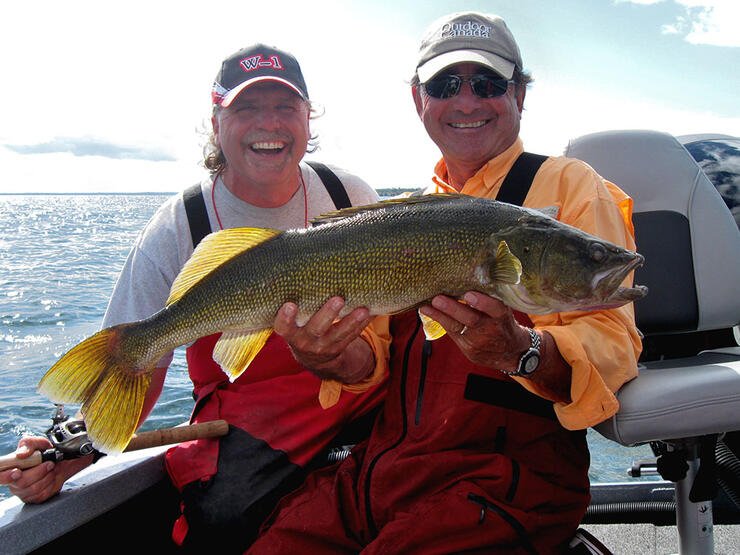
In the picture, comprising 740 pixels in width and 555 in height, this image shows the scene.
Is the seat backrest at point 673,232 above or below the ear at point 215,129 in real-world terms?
below

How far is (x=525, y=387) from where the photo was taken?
7.64ft

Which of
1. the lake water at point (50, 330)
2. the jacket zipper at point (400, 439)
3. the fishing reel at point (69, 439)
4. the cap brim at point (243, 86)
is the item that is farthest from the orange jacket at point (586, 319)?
the lake water at point (50, 330)

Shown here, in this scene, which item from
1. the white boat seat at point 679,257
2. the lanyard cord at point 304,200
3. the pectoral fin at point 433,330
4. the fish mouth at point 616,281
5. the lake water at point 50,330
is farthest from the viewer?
the lake water at point 50,330

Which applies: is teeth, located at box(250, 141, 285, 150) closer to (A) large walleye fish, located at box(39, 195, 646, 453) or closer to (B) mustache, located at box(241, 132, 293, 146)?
(B) mustache, located at box(241, 132, 293, 146)

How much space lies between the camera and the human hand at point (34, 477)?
8.45ft

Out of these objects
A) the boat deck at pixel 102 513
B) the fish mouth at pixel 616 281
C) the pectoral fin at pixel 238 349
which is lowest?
the boat deck at pixel 102 513

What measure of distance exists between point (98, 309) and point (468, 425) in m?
12.8

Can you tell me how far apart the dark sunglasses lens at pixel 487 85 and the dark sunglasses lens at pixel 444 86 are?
0.09 metres

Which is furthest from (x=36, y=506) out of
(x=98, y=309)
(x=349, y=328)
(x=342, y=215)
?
(x=98, y=309)

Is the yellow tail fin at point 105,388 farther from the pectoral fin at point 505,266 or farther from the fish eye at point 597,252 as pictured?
the fish eye at point 597,252

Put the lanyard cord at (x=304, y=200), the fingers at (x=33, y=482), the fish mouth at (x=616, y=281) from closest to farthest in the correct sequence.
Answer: the fish mouth at (x=616, y=281), the fingers at (x=33, y=482), the lanyard cord at (x=304, y=200)

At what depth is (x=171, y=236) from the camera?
3383mm

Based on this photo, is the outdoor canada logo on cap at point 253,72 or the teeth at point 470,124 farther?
the outdoor canada logo on cap at point 253,72

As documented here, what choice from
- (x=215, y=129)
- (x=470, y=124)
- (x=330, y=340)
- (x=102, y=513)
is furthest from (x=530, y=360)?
(x=215, y=129)
